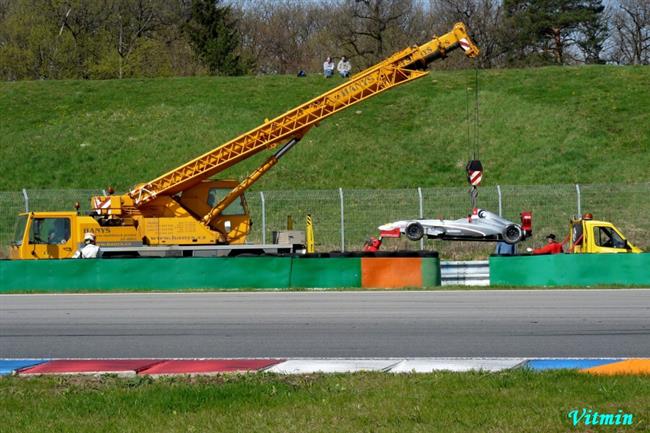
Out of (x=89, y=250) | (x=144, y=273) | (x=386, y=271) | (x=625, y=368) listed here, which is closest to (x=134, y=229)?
(x=89, y=250)

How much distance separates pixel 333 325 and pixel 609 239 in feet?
Answer: 39.1

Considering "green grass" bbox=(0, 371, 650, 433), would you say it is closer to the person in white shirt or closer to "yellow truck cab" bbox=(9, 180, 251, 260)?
the person in white shirt

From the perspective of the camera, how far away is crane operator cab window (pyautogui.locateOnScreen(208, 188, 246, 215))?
26250 mm

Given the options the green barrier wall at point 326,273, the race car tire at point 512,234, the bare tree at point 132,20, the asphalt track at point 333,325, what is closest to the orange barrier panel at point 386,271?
the green barrier wall at point 326,273

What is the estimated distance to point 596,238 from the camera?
79.5 feet

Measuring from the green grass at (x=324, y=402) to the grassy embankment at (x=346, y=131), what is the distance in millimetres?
21175

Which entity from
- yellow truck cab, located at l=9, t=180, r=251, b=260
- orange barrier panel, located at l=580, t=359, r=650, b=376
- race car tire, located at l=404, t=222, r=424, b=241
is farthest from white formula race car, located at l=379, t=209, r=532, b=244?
orange barrier panel, located at l=580, t=359, r=650, b=376

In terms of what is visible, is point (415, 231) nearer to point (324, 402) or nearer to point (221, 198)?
point (221, 198)

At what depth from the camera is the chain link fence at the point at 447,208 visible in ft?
97.3

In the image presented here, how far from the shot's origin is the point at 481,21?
257 ft

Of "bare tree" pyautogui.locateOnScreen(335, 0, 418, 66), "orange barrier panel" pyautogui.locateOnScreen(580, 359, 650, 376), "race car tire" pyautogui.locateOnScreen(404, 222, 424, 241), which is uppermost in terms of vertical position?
"bare tree" pyautogui.locateOnScreen(335, 0, 418, 66)

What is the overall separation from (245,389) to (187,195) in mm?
17517

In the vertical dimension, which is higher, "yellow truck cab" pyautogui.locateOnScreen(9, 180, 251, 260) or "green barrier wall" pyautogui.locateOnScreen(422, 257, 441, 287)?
"yellow truck cab" pyautogui.locateOnScreen(9, 180, 251, 260)

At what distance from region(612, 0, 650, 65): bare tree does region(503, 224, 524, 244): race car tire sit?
55902mm
